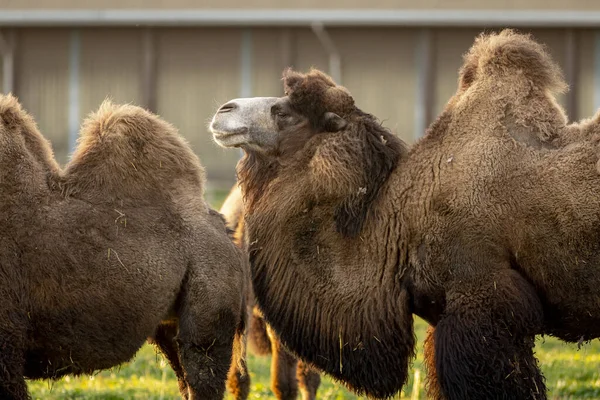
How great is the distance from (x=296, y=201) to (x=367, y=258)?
51 centimetres

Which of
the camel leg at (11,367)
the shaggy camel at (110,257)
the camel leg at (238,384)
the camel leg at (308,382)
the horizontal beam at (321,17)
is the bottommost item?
the camel leg at (308,382)

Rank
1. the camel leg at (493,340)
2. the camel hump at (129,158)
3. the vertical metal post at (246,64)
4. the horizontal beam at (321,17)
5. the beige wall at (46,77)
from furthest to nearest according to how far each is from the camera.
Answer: the beige wall at (46,77), the vertical metal post at (246,64), the horizontal beam at (321,17), the camel hump at (129,158), the camel leg at (493,340)

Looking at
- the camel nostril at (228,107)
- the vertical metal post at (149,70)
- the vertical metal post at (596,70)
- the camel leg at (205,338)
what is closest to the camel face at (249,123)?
the camel nostril at (228,107)

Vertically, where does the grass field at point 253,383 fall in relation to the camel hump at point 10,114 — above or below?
below

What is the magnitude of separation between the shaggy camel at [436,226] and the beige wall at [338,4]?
15.7 m

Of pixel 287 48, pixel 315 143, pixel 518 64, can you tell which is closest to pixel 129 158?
pixel 315 143

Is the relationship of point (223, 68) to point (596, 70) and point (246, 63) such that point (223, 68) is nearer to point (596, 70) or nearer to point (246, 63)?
point (246, 63)

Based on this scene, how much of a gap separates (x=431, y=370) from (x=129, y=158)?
230 centimetres

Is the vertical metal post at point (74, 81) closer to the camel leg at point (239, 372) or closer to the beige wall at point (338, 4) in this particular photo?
the beige wall at point (338, 4)

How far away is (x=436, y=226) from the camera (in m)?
5.72

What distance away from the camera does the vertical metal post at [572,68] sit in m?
21.3

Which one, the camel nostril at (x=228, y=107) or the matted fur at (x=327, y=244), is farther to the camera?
the camel nostril at (x=228, y=107)

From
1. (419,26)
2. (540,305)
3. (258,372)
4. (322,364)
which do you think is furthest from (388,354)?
(419,26)

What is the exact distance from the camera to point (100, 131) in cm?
682
